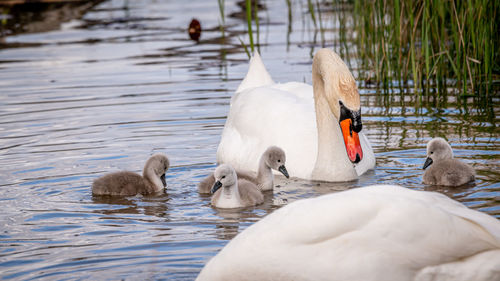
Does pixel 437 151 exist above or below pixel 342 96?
below

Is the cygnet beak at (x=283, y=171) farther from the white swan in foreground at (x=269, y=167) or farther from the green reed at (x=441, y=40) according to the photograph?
the green reed at (x=441, y=40)

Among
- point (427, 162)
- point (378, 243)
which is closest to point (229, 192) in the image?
point (427, 162)

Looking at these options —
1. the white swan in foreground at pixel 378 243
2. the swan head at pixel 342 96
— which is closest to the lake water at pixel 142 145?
the swan head at pixel 342 96

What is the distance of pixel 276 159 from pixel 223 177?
782 millimetres

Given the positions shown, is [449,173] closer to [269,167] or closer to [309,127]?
[269,167]

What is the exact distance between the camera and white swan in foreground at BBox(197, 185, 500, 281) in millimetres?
3611

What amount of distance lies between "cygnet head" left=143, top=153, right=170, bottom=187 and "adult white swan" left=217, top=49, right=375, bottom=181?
0.99 meters

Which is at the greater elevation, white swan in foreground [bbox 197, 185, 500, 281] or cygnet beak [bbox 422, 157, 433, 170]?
white swan in foreground [bbox 197, 185, 500, 281]

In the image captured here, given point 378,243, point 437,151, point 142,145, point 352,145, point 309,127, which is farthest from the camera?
point 142,145

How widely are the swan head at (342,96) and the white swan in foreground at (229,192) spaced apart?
2.78ft

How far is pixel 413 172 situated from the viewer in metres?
7.17

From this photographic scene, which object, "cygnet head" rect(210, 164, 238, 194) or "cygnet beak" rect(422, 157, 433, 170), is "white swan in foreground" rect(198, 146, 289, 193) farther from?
"cygnet beak" rect(422, 157, 433, 170)

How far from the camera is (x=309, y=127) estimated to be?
7.74 metres

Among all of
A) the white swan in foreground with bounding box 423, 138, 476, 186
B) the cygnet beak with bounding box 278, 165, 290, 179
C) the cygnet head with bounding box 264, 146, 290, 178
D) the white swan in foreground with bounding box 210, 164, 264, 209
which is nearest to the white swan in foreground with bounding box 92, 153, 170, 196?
the white swan in foreground with bounding box 210, 164, 264, 209
